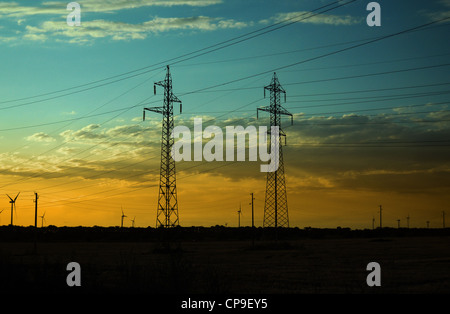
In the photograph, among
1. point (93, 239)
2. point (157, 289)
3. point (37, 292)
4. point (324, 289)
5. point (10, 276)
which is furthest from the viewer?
point (93, 239)

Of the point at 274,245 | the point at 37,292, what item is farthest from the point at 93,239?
the point at 37,292

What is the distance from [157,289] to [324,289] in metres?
12.7

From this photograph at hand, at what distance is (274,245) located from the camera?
98.4 meters
